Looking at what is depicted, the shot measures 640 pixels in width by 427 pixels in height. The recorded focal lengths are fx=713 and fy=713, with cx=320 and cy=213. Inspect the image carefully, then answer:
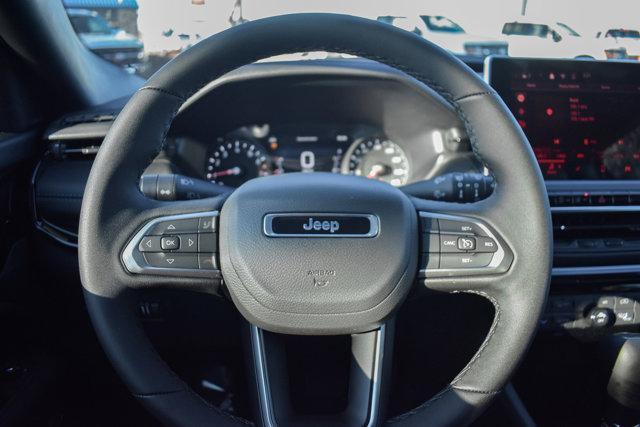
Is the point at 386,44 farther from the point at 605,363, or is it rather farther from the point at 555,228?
the point at 605,363

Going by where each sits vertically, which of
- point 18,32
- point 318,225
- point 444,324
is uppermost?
point 18,32

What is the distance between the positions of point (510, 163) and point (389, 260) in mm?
265

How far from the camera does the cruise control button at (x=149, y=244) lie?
47.7 inches

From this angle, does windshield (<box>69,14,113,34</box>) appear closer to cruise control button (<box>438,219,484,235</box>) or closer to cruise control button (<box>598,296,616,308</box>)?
cruise control button (<box>438,219,484,235</box>)

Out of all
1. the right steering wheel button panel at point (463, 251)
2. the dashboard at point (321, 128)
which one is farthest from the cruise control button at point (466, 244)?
the dashboard at point (321, 128)

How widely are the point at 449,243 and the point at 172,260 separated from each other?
479mm

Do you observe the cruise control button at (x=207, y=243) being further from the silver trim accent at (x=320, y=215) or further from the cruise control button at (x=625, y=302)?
the cruise control button at (x=625, y=302)

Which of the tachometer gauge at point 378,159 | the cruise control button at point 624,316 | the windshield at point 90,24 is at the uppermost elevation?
the windshield at point 90,24

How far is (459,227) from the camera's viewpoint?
49.0 inches

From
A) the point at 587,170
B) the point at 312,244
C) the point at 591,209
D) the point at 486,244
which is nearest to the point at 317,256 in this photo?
the point at 312,244

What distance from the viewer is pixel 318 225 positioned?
1.23 metres

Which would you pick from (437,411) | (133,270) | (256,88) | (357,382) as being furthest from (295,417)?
(256,88)

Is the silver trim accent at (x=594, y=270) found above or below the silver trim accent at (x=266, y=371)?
below

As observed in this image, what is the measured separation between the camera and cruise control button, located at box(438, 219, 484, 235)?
1240 millimetres
